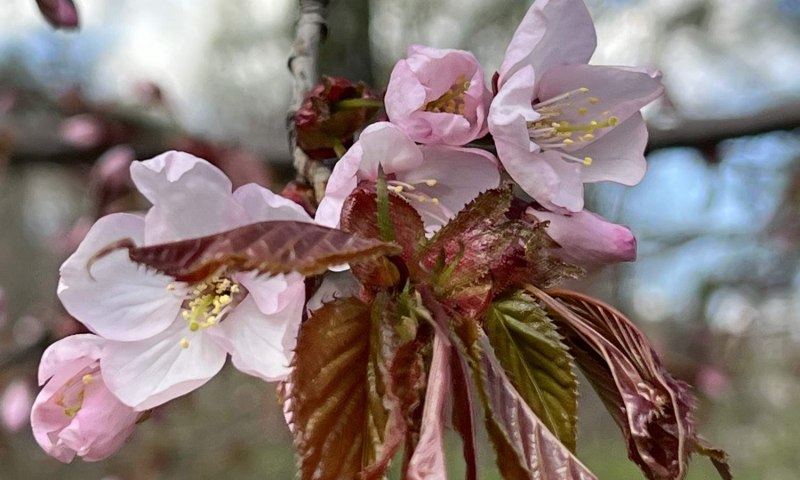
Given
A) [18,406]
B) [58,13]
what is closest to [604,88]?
Result: [58,13]

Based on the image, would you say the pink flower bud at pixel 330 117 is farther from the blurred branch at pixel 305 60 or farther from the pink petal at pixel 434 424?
the pink petal at pixel 434 424

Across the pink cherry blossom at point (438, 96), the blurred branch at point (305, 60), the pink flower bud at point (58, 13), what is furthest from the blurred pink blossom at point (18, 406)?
the pink cherry blossom at point (438, 96)

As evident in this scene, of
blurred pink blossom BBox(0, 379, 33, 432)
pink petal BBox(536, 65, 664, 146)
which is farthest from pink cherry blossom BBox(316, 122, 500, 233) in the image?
blurred pink blossom BBox(0, 379, 33, 432)

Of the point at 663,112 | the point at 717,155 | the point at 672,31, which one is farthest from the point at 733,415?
the point at 717,155

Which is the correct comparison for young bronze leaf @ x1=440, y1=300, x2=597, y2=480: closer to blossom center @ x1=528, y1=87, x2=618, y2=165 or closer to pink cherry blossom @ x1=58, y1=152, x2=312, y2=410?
pink cherry blossom @ x1=58, y1=152, x2=312, y2=410

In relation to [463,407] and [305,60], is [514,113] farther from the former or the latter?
[305,60]

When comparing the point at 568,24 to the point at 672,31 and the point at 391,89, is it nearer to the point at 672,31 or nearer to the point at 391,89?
the point at 391,89

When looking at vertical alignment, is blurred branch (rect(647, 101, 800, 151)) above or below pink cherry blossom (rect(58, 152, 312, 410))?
below
